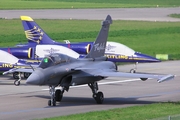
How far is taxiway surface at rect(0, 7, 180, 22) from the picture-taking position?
91.1 meters

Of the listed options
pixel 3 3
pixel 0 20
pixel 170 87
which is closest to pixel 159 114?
pixel 170 87

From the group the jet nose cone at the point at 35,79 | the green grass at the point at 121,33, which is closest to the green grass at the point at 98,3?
the green grass at the point at 121,33

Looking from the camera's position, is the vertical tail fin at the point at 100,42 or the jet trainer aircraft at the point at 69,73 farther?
the vertical tail fin at the point at 100,42

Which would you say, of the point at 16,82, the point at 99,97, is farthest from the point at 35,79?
the point at 16,82

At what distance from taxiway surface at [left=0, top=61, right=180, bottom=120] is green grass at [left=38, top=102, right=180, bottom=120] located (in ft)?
4.17

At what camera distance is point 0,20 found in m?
82.9

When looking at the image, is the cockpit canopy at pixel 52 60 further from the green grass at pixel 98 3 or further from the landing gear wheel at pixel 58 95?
the green grass at pixel 98 3

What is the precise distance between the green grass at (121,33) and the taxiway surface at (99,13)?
6244 mm

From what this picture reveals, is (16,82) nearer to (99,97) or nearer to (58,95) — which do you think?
(58,95)

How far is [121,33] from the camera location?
72.0 meters

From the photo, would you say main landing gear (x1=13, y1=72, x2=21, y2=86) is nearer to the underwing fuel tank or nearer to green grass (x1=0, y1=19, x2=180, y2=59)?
the underwing fuel tank

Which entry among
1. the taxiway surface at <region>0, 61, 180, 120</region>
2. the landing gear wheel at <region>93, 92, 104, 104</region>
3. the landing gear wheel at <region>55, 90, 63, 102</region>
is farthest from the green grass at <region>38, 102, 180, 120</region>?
the landing gear wheel at <region>55, 90, 63, 102</region>

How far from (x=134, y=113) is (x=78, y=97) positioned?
6632 millimetres

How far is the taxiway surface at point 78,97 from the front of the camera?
3031 cm
